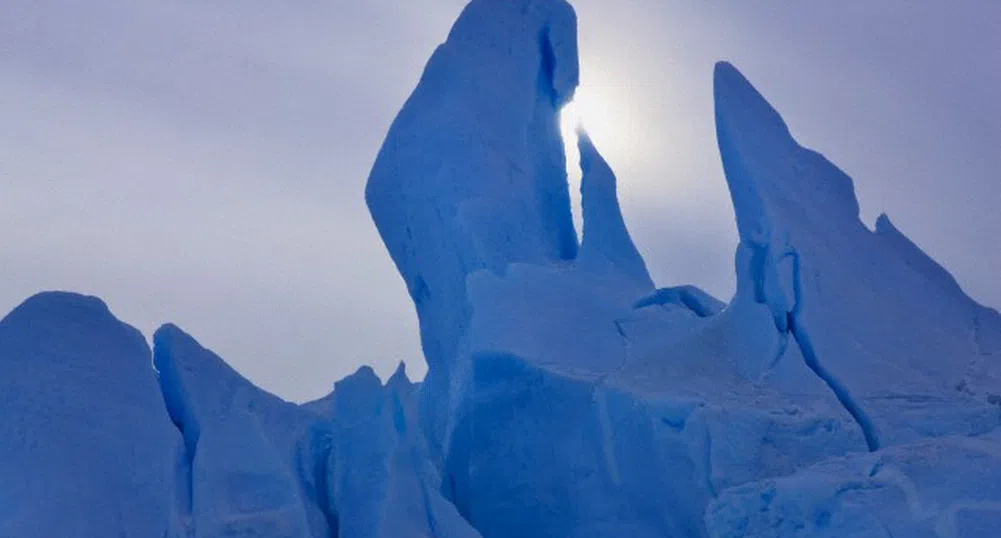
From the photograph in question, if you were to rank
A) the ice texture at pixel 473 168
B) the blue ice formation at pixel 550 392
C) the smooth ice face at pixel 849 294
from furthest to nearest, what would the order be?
1. the ice texture at pixel 473 168
2. the smooth ice face at pixel 849 294
3. the blue ice formation at pixel 550 392

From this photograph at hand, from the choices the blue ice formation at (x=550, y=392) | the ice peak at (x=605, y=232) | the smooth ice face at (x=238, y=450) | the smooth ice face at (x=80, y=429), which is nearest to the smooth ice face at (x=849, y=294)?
the blue ice formation at (x=550, y=392)

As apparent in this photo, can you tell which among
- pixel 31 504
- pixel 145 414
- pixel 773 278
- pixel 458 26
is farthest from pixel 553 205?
pixel 31 504

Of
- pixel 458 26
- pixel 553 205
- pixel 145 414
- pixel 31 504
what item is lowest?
pixel 31 504

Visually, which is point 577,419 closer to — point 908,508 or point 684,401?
point 684,401

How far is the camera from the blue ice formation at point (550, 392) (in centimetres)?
882

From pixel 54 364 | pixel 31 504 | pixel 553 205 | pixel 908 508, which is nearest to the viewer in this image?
pixel 908 508

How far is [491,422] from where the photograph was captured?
35.3 feet

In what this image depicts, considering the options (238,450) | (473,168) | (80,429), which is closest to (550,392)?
(238,450)

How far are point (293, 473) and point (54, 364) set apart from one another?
1976 millimetres

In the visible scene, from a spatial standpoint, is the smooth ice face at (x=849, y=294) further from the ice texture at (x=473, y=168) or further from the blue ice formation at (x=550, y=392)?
the ice texture at (x=473, y=168)

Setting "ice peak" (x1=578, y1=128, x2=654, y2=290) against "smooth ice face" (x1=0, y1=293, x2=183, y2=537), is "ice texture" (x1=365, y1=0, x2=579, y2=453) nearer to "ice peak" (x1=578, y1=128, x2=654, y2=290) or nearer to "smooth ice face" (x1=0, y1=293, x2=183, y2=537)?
"ice peak" (x1=578, y1=128, x2=654, y2=290)

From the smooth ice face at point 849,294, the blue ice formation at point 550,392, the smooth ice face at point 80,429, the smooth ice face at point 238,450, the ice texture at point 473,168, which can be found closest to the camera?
the smooth ice face at point 80,429

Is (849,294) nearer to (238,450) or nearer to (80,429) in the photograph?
(238,450)

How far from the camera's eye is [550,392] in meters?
10.4
